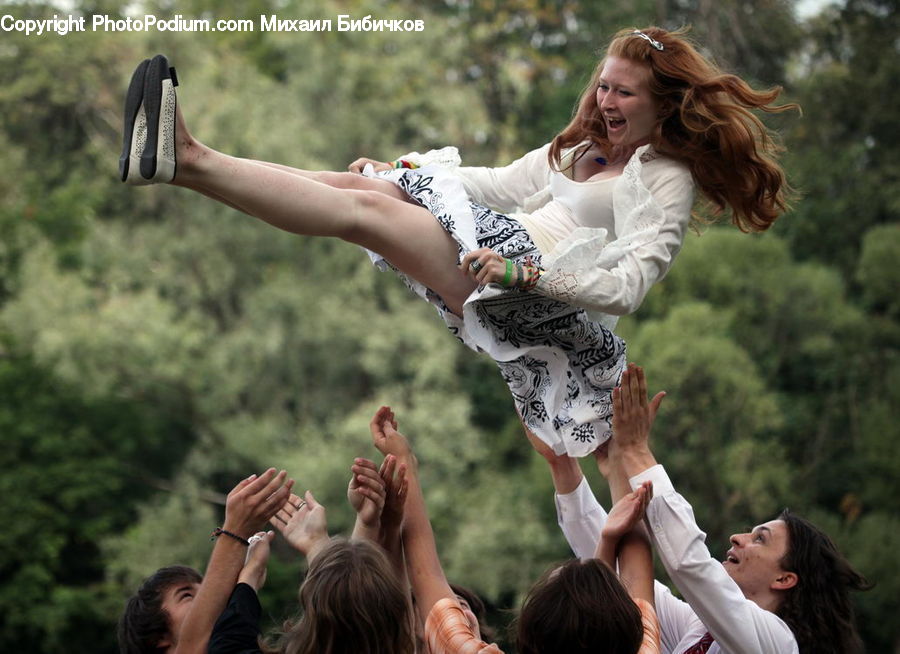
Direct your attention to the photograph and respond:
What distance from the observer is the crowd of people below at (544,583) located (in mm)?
2195

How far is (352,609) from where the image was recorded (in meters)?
2.18

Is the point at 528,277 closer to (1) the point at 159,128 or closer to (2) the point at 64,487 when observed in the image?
(1) the point at 159,128

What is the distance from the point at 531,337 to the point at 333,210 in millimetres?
609

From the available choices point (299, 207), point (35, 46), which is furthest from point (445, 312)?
point (35, 46)

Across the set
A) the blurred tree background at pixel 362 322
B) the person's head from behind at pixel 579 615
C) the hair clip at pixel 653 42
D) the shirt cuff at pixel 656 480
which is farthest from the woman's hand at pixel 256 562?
the blurred tree background at pixel 362 322

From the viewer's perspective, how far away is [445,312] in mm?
3086

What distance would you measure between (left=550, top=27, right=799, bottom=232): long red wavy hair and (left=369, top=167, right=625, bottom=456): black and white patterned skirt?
1.48 ft

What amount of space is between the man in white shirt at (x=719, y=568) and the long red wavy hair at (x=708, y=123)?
0.66 metres

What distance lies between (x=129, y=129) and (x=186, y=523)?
1234cm

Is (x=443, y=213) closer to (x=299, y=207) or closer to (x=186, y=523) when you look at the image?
(x=299, y=207)

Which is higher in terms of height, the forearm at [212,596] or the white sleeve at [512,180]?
the white sleeve at [512,180]

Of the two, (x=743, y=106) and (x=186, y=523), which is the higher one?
(x=743, y=106)

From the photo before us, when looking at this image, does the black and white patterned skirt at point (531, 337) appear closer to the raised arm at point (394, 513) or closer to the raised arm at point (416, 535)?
the raised arm at point (416, 535)

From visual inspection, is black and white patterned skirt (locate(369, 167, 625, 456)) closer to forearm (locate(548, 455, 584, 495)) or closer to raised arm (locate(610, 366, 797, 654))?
forearm (locate(548, 455, 584, 495))
